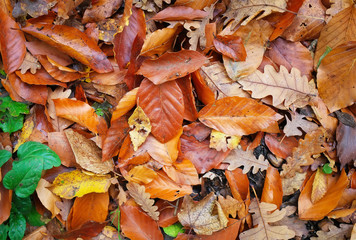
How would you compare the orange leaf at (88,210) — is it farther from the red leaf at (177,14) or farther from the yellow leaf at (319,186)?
the yellow leaf at (319,186)

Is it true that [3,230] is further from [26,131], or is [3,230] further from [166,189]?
[166,189]

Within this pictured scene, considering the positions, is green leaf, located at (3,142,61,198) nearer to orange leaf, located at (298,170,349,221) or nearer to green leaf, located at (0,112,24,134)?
green leaf, located at (0,112,24,134)

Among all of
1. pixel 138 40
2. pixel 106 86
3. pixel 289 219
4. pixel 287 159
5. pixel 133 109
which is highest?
pixel 138 40

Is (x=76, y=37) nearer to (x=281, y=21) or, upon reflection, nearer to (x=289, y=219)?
(x=281, y=21)

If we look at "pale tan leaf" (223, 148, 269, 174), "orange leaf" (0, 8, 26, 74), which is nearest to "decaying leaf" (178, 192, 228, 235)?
"pale tan leaf" (223, 148, 269, 174)

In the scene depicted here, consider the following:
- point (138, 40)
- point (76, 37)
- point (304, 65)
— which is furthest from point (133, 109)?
point (304, 65)

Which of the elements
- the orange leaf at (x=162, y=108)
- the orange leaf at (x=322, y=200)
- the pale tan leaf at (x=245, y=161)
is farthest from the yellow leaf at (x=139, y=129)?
the orange leaf at (x=322, y=200)
